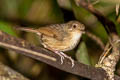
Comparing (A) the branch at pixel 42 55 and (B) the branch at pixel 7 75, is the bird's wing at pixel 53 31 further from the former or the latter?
(A) the branch at pixel 42 55

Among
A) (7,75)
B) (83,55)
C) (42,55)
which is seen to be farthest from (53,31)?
(42,55)

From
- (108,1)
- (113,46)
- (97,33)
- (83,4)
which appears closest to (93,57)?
(97,33)

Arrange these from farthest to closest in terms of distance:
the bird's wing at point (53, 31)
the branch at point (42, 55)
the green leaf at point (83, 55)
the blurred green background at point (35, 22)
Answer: the blurred green background at point (35, 22) → the green leaf at point (83, 55) → the bird's wing at point (53, 31) → the branch at point (42, 55)

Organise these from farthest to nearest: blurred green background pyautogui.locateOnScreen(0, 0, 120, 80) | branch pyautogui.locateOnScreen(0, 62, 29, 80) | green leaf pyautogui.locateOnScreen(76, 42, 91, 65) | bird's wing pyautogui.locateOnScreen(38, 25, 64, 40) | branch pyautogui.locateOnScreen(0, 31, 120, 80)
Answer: blurred green background pyautogui.locateOnScreen(0, 0, 120, 80)
green leaf pyautogui.locateOnScreen(76, 42, 91, 65)
bird's wing pyautogui.locateOnScreen(38, 25, 64, 40)
branch pyautogui.locateOnScreen(0, 62, 29, 80)
branch pyautogui.locateOnScreen(0, 31, 120, 80)

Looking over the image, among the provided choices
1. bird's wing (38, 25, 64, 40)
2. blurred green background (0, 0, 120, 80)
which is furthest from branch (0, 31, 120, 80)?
blurred green background (0, 0, 120, 80)

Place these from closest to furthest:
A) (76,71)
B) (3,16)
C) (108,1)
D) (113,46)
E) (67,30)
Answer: (108,1), (76,71), (113,46), (67,30), (3,16)

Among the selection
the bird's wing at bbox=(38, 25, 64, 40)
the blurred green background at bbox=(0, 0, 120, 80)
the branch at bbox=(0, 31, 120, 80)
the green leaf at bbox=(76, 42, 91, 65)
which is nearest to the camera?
the branch at bbox=(0, 31, 120, 80)

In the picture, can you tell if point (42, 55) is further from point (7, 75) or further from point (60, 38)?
point (60, 38)

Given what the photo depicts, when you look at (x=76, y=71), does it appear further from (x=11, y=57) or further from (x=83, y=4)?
(x=11, y=57)

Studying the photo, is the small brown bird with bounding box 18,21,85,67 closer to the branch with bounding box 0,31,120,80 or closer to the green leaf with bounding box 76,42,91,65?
the green leaf with bounding box 76,42,91,65

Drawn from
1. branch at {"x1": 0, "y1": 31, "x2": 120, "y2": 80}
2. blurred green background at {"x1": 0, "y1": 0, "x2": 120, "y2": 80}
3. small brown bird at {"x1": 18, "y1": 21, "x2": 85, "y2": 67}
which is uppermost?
branch at {"x1": 0, "y1": 31, "x2": 120, "y2": 80}

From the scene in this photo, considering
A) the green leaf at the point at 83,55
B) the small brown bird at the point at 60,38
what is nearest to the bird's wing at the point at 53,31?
the small brown bird at the point at 60,38
